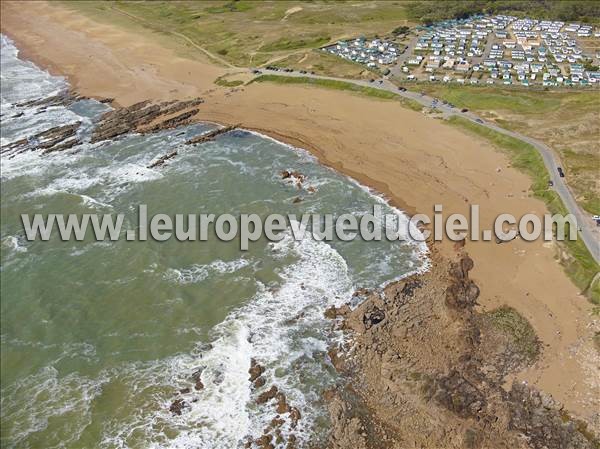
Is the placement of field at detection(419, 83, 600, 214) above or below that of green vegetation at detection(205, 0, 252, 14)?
below

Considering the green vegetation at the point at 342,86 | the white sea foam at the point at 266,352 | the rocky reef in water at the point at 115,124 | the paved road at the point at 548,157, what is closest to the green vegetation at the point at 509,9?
the paved road at the point at 548,157

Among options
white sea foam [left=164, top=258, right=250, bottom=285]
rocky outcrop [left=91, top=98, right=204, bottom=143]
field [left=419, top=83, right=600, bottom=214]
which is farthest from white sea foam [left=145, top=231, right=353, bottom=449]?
rocky outcrop [left=91, top=98, right=204, bottom=143]

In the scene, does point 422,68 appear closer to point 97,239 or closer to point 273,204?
point 273,204

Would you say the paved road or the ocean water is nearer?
the ocean water

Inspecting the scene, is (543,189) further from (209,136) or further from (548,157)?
(209,136)

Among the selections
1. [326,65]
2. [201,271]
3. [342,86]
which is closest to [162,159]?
[201,271]

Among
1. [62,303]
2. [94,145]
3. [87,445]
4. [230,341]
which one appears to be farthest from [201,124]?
[87,445]

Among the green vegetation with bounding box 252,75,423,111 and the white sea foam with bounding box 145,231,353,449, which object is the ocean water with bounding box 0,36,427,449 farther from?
the green vegetation with bounding box 252,75,423,111
